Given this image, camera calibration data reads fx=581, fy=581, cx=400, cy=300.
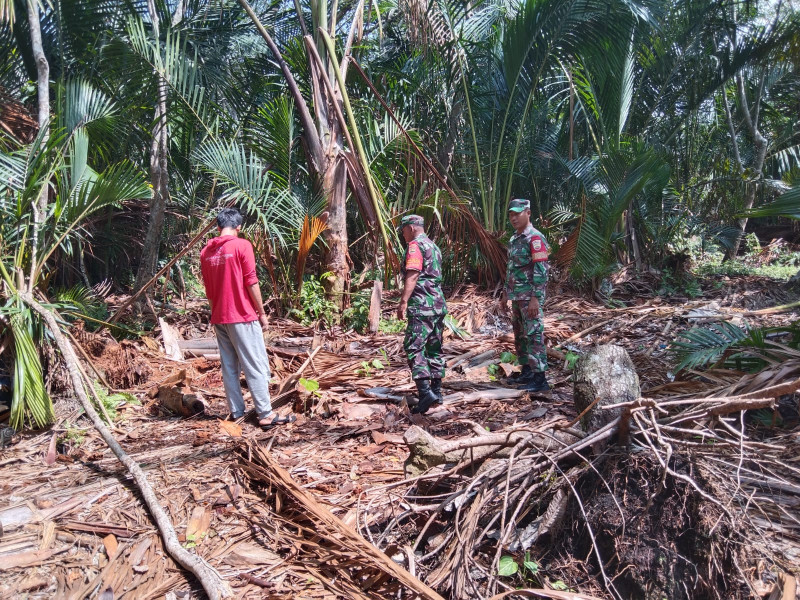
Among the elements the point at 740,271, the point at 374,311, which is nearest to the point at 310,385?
the point at 374,311

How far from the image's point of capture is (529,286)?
499 centimetres

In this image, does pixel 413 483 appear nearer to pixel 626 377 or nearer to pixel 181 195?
pixel 626 377

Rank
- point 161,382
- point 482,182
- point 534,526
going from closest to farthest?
point 534,526 → point 161,382 → point 482,182

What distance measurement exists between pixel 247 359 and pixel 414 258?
58.4 inches

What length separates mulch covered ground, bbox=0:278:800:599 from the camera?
8.82 feet

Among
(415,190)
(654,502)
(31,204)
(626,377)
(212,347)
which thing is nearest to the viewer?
(654,502)

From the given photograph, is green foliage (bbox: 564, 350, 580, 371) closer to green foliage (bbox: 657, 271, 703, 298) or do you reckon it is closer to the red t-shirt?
the red t-shirt

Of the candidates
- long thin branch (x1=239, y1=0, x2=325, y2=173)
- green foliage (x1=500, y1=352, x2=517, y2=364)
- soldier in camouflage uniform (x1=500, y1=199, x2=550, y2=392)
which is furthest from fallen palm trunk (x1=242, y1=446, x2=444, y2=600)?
long thin branch (x1=239, y1=0, x2=325, y2=173)

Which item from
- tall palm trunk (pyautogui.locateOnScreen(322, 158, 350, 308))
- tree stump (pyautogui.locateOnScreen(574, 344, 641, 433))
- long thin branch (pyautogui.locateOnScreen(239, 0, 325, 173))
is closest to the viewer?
tree stump (pyautogui.locateOnScreen(574, 344, 641, 433))

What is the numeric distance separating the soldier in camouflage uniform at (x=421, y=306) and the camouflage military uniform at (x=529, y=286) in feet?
2.59

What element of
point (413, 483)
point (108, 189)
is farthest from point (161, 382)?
point (413, 483)

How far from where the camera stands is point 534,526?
2.59m

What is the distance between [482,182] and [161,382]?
210 inches

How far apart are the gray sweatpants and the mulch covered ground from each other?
0.24 m
